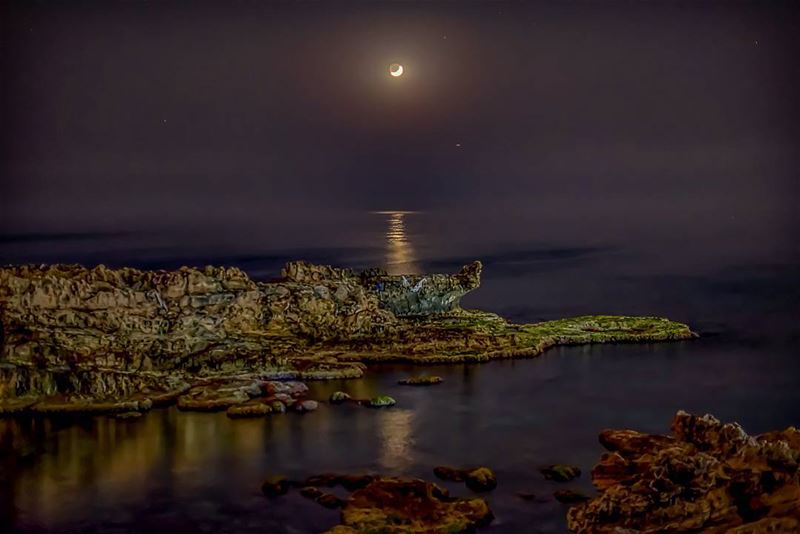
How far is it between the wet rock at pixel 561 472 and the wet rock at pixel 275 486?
283 cm

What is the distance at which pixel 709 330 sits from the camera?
16844 millimetres

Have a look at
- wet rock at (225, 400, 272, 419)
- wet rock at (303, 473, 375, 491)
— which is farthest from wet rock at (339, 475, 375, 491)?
wet rock at (225, 400, 272, 419)

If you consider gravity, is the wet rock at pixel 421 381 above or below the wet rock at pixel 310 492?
above

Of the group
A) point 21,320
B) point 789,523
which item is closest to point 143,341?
point 21,320

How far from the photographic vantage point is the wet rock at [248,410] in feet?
40.1

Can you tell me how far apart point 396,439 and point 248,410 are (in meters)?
2.26

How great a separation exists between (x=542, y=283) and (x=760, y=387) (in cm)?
948

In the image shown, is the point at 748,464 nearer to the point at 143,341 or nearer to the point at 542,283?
the point at 143,341

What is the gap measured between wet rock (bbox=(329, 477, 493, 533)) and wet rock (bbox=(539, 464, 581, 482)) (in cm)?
110

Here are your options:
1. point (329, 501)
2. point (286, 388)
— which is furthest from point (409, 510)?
point (286, 388)

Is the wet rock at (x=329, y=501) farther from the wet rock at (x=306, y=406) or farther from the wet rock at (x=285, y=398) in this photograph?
the wet rock at (x=285, y=398)

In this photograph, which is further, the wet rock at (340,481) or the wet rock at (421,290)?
the wet rock at (421,290)

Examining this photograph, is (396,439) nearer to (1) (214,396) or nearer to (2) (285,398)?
(2) (285,398)

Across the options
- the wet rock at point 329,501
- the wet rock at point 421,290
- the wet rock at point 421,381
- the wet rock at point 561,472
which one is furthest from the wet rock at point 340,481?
the wet rock at point 421,290
